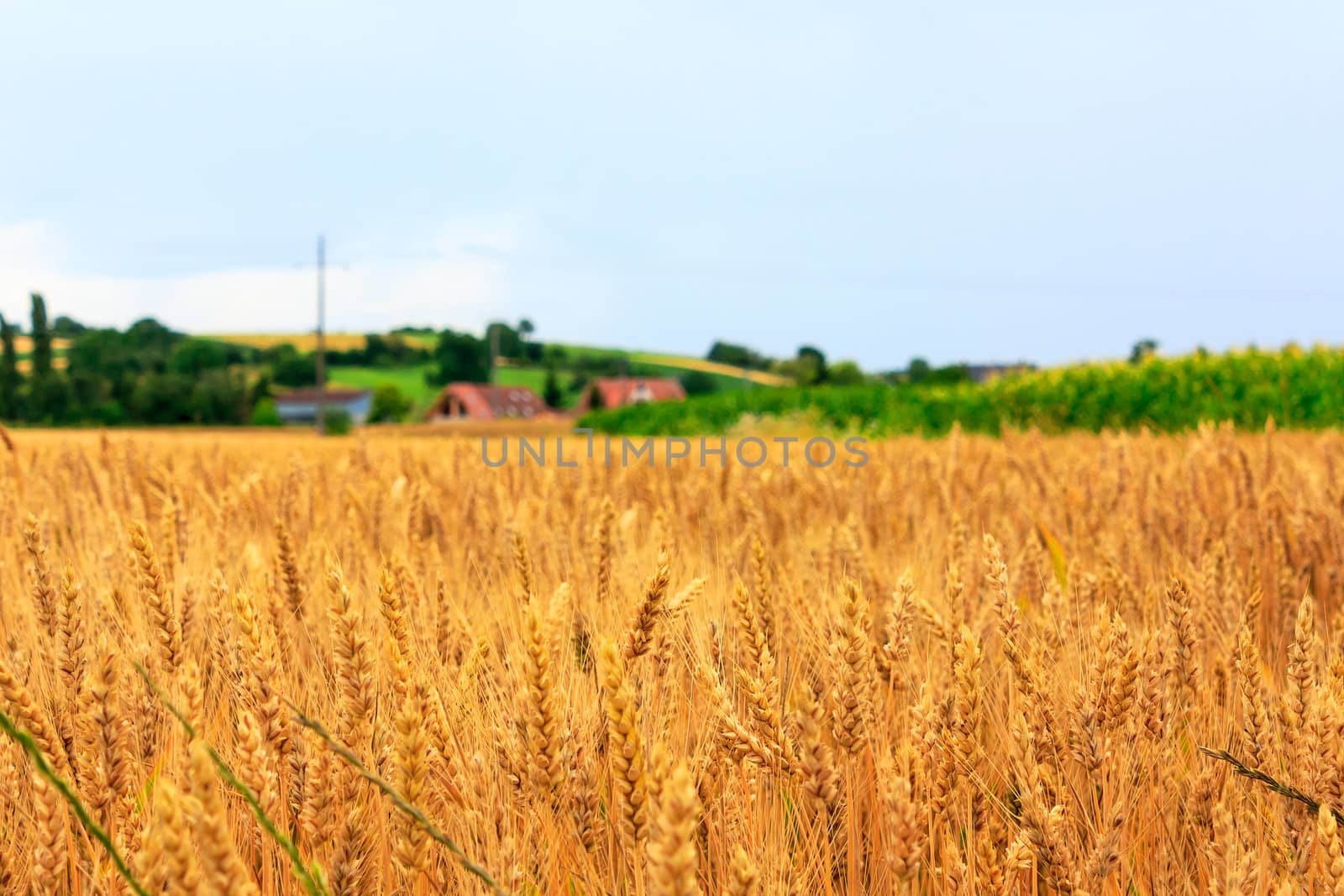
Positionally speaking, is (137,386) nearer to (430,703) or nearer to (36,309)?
(36,309)

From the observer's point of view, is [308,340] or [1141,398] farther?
[308,340]

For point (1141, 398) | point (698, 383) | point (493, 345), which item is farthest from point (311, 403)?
point (1141, 398)

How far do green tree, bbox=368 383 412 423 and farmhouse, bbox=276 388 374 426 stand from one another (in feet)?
13.8

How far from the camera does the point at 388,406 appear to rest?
68.0 meters

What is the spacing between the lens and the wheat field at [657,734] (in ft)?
2.70

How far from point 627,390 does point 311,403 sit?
37192 millimetres

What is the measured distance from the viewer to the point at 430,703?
928mm

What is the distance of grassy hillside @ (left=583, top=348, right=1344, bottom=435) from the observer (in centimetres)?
1153

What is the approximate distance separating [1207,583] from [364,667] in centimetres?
138

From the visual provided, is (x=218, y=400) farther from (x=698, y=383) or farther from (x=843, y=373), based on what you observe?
(x=843, y=373)

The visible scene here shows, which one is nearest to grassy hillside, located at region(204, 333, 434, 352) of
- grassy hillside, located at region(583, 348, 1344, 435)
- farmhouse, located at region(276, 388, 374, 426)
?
farmhouse, located at region(276, 388, 374, 426)

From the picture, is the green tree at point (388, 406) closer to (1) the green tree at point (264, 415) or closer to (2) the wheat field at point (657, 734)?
(1) the green tree at point (264, 415)

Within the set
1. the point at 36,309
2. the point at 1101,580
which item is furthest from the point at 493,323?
the point at 1101,580

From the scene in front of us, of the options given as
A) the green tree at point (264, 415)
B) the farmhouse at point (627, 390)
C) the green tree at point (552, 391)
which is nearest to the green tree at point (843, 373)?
the farmhouse at point (627, 390)
